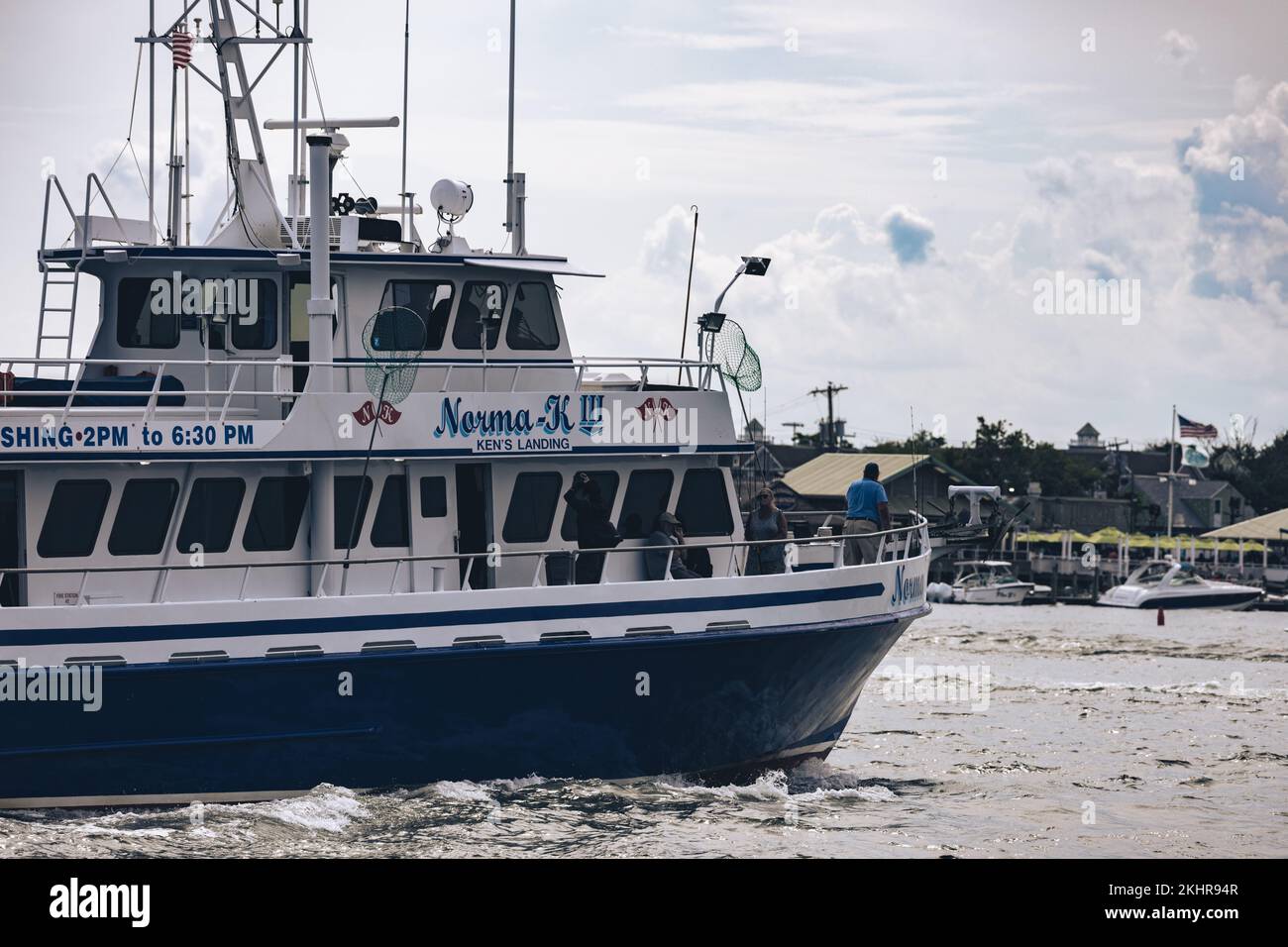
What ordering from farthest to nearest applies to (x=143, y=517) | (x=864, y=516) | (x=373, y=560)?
1. (x=864, y=516)
2. (x=143, y=517)
3. (x=373, y=560)

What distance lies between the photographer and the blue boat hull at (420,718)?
15094 mm

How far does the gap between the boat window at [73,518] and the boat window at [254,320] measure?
8.13ft

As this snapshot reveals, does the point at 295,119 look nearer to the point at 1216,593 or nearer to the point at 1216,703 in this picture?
the point at 1216,703

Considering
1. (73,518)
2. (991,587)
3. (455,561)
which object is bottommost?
(991,587)

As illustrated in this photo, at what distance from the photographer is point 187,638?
1518 centimetres

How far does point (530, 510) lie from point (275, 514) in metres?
2.59

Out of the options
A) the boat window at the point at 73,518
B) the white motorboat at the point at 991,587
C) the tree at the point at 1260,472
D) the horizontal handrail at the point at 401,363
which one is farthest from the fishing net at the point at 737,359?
the tree at the point at 1260,472

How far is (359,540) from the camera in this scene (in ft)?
55.3

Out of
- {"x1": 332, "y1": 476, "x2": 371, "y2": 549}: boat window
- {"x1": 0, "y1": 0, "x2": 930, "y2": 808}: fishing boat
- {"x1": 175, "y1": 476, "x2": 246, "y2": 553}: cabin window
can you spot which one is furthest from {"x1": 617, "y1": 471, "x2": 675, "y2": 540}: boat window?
{"x1": 175, "y1": 476, "x2": 246, "y2": 553}: cabin window

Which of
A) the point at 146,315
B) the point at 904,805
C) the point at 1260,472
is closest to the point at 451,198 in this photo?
the point at 146,315

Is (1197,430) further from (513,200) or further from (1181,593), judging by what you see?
(513,200)

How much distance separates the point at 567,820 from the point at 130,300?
716 centimetres

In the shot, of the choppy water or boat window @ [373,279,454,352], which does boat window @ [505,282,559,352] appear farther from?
the choppy water
